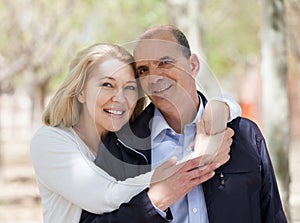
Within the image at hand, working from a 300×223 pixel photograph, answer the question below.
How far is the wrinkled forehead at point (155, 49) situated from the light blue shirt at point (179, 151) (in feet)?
0.93

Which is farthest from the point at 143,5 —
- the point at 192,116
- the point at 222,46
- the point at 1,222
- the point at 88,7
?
the point at 192,116

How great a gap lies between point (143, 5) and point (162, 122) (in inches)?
712

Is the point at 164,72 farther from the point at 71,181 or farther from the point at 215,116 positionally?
the point at 71,181

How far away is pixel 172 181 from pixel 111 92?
54 cm

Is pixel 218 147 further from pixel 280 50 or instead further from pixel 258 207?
pixel 280 50

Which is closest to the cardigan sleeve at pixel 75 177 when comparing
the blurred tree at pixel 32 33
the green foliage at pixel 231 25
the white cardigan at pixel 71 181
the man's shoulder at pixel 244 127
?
the white cardigan at pixel 71 181

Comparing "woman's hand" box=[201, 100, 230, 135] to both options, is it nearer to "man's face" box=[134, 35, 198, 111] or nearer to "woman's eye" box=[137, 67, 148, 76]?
"man's face" box=[134, 35, 198, 111]

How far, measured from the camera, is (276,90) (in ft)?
22.6

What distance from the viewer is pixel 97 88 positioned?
140 inches

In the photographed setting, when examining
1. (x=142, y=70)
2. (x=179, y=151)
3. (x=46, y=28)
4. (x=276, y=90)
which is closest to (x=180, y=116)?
(x=179, y=151)

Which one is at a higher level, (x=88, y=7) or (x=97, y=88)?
(x=97, y=88)

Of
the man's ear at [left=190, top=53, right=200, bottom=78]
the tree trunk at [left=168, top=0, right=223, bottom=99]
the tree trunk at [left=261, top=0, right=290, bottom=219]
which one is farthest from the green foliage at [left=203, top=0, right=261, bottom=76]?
the man's ear at [left=190, top=53, right=200, bottom=78]

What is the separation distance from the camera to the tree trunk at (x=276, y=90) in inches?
263

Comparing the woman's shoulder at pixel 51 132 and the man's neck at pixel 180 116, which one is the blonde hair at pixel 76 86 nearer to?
the woman's shoulder at pixel 51 132
